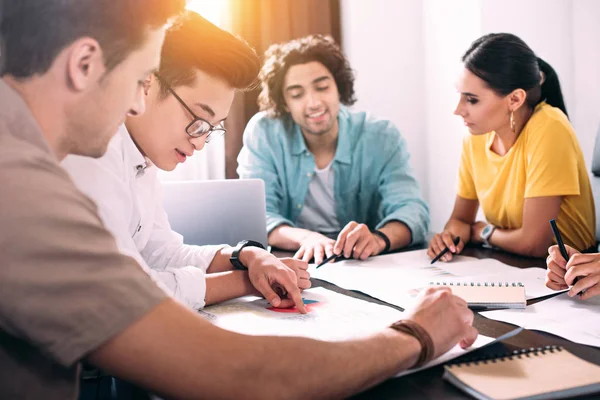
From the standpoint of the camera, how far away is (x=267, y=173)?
2.10 meters

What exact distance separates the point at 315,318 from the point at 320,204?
1.27 metres

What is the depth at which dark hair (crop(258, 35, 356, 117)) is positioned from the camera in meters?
2.22

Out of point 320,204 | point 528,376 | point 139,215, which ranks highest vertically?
point 139,215

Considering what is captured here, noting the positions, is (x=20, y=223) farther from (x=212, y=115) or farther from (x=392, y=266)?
(x=392, y=266)

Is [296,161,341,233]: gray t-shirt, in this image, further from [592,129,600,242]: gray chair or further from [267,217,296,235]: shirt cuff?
[592,129,600,242]: gray chair

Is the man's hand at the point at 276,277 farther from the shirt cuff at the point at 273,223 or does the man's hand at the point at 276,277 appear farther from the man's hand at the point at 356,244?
the shirt cuff at the point at 273,223

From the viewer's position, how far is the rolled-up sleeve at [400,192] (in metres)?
1.76

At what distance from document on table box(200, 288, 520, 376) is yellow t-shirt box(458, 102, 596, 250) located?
0.80 meters

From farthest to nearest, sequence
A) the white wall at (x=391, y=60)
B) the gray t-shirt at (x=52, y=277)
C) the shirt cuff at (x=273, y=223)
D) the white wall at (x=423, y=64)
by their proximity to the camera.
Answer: the white wall at (x=391, y=60), the white wall at (x=423, y=64), the shirt cuff at (x=273, y=223), the gray t-shirt at (x=52, y=277)

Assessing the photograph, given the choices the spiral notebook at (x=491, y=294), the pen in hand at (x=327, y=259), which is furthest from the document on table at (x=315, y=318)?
the pen in hand at (x=327, y=259)

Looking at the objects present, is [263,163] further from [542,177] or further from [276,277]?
[276,277]

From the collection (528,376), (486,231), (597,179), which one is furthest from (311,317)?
(597,179)

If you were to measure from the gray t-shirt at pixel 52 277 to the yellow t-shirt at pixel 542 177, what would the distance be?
1318 millimetres

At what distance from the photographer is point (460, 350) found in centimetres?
74
